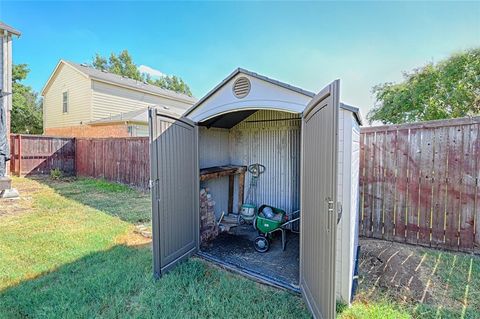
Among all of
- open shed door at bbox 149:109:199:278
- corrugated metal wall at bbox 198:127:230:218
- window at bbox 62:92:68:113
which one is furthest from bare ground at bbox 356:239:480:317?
window at bbox 62:92:68:113

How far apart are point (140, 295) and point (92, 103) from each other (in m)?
12.8

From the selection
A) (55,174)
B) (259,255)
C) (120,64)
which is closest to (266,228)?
(259,255)

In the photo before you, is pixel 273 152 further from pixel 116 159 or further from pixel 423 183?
pixel 116 159

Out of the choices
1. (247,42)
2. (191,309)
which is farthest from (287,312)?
(247,42)

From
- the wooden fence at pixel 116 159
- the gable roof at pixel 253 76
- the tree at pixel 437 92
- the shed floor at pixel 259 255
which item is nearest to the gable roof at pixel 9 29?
the wooden fence at pixel 116 159

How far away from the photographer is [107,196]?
7332 millimetres

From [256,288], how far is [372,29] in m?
5.35

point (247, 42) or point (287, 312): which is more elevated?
point (247, 42)

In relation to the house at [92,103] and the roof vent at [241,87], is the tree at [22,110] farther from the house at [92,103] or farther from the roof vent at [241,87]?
the roof vent at [241,87]

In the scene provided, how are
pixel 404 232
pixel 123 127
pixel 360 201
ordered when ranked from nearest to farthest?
pixel 404 232 < pixel 360 201 < pixel 123 127

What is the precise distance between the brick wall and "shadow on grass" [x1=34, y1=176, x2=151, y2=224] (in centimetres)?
274

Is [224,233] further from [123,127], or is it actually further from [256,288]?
[123,127]

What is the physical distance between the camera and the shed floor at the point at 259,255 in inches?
122

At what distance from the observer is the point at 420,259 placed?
3.33m
